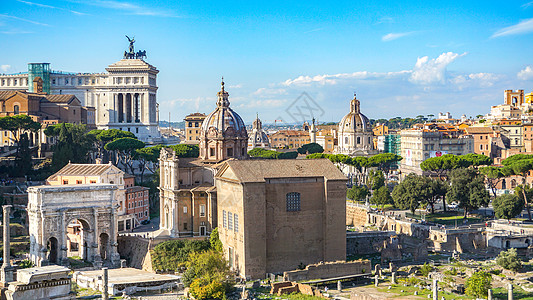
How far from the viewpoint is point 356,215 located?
71.0 metres

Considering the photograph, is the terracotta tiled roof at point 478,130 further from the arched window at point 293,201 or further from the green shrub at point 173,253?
the green shrub at point 173,253

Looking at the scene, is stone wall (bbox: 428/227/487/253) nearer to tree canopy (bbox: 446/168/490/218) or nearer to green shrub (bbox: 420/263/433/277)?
tree canopy (bbox: 446/168/490/218)

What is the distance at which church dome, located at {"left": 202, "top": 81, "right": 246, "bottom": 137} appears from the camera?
59062mm

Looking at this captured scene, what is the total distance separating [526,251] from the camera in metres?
→ 54.5

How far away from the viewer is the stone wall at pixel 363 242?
56.0 meters

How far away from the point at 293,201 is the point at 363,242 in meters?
11.4

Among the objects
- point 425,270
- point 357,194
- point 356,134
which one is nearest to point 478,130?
point 356,134

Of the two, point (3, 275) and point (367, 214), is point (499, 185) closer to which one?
point (367, 214)

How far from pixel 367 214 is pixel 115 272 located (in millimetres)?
29187

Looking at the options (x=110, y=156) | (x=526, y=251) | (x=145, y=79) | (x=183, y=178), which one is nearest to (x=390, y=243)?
(x=526, y=251)

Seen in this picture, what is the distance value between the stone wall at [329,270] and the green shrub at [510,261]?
31.4 ft

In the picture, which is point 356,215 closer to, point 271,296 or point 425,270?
point 425,270

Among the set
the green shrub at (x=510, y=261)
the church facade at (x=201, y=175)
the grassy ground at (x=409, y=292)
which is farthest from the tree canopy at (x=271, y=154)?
the grassy ground at (x=409, y=292)

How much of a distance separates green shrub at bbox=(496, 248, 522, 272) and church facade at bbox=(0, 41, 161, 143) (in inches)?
2495
